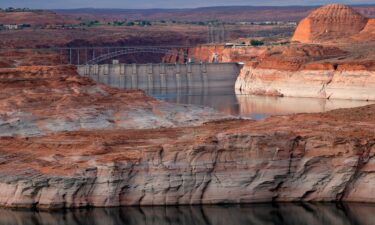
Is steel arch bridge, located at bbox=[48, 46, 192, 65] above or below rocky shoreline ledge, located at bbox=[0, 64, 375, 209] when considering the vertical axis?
below

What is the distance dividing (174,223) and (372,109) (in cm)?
1285

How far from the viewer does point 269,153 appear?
39281mm

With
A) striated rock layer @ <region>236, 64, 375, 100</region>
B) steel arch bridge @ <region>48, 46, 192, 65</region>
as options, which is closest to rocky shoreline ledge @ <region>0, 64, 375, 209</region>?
striated rock layer @ <region>236, 64, 375, 100</region>

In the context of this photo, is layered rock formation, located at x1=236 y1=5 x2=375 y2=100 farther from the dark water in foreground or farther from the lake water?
the dark water in foreground

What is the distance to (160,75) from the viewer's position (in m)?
115

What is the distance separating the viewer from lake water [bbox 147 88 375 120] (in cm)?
8069

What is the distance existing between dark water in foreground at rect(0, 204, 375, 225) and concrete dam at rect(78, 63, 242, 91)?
235 ft

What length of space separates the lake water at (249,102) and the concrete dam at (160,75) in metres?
4.21

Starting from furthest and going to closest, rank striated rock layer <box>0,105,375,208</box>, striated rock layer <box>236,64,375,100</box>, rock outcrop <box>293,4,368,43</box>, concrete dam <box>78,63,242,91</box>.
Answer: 1. rock outcrop <box>293,4,368,43</box>
2. concrete dam <box>78,63,242,91</box>
3. striated rock layer <box>236,64,375,100</box>
4. striated rock layer <box>0,105,375,208</box>

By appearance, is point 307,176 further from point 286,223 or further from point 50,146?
point 50,146

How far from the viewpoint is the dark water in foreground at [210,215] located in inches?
1505

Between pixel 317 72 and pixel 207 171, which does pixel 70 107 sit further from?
pixel 317 72

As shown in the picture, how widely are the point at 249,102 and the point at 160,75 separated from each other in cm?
2443

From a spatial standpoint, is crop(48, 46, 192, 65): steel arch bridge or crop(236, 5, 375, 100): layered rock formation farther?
crop(48, 46, 192, 65): steel arch bridge
